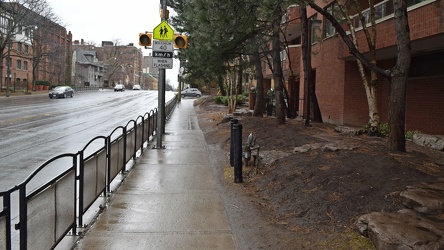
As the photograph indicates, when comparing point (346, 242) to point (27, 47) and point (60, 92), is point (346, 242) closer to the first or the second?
point (60, 92)

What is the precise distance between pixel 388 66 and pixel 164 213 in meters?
14.3

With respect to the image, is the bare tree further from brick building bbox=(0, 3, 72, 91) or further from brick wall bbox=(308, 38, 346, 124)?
brick building bbox=(0, 3, 72, 91)

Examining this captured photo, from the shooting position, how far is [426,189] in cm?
566

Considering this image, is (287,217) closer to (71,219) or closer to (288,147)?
(71,219)

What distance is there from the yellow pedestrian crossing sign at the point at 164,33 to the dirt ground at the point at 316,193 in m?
5.83

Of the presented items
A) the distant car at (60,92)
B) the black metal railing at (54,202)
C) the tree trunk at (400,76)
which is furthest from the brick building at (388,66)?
the distant car at (60,92)

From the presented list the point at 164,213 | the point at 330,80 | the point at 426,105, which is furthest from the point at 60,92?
the point at 164,213

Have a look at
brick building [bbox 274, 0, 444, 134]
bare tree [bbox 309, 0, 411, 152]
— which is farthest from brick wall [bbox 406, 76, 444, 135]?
bare tree [bbox 309, 0, 411, 152]

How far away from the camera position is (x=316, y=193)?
6383mm

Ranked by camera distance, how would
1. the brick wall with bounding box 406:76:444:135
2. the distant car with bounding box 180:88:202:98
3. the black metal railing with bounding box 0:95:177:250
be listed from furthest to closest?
the distant car with bounding box 180:88:202:98 → the brick wall with bounding box 406:76:444:135 → the black metal railing with bounding box 0:95:177:250

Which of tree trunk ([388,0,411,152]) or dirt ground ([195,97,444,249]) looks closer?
dirt ground ([195,97,444,249])

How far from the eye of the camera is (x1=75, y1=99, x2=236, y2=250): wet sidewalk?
5.23 metres

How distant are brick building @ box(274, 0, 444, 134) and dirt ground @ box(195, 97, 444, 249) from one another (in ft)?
17.3

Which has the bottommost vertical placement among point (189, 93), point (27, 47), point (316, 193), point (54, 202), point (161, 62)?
point (316, 193)
